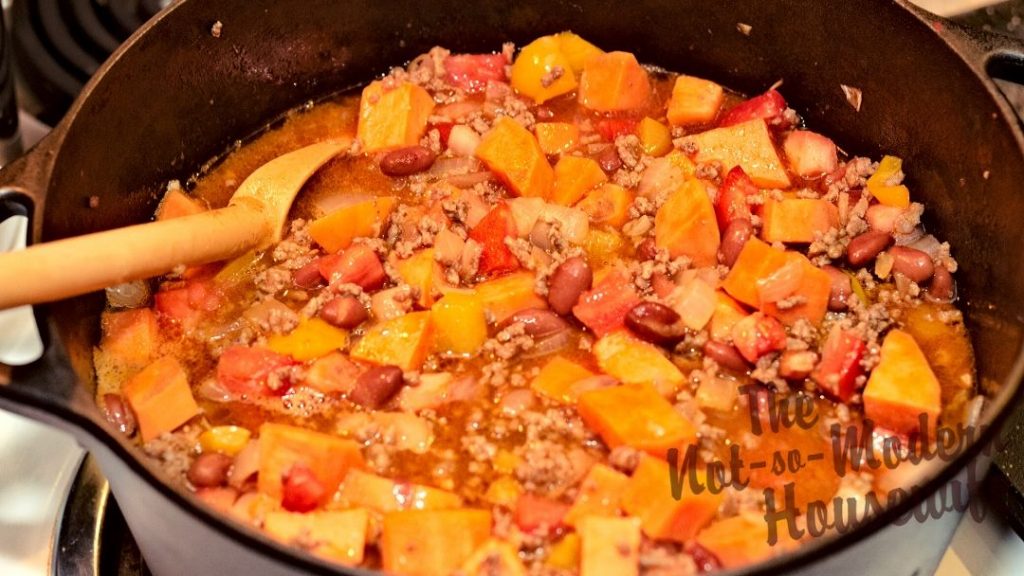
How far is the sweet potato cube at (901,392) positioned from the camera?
98.4 inches

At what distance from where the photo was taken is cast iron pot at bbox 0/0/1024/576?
1.93 meters

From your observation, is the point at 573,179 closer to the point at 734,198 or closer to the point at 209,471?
the point at 734,198

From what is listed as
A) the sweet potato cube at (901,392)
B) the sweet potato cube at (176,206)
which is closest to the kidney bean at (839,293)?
the sweet potato cube at (901,392)

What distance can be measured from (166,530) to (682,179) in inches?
70.1

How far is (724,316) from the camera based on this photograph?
2.74 meters

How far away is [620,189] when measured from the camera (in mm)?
3041

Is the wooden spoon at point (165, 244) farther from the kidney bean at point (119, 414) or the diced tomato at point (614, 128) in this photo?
the diced tomato at point (614, 128)

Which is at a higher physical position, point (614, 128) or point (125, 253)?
point (125, 253)

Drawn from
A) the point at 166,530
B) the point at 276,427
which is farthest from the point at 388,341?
the point at 166,530

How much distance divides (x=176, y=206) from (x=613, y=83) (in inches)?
55.0

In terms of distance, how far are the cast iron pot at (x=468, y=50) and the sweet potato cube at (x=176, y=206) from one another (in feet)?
0.12

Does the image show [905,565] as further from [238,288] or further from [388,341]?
[238,288]

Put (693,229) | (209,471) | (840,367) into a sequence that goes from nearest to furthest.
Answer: (209,471) < (840,367) < (693,229)

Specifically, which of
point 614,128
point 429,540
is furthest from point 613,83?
point 429,540
